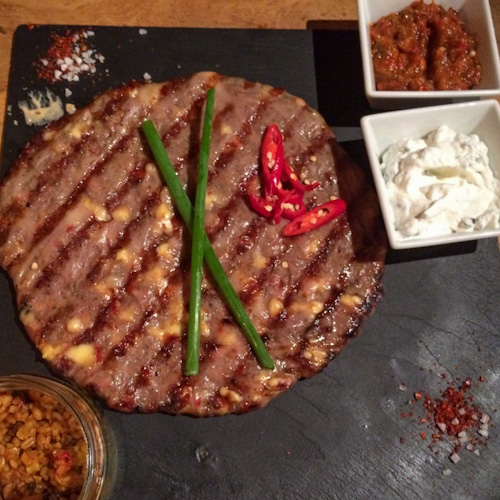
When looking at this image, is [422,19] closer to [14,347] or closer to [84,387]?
[84,387]

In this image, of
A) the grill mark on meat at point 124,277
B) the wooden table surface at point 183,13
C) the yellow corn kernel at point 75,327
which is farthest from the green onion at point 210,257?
the wooden table surface at point 183,13

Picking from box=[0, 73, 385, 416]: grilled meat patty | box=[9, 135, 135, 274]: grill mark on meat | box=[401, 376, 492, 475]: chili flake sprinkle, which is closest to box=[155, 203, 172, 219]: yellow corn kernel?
box=[0, 73, 385, 416]: grilled meat patty

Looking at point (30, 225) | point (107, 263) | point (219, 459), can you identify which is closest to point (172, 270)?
point (107, 263)

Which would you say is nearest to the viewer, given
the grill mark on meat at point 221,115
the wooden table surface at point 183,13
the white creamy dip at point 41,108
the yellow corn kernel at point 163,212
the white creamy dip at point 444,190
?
the white creamy dip at point 444,190

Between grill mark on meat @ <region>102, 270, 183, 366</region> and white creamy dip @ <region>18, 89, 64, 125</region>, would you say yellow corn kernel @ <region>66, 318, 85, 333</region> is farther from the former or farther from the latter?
white creamy dip @ <region>18, 89, 64, 125</region>

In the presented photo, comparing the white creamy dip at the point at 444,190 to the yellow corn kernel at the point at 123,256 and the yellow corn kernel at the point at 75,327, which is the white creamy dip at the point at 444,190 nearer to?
the yellow corn kernel at the point at 123,256
